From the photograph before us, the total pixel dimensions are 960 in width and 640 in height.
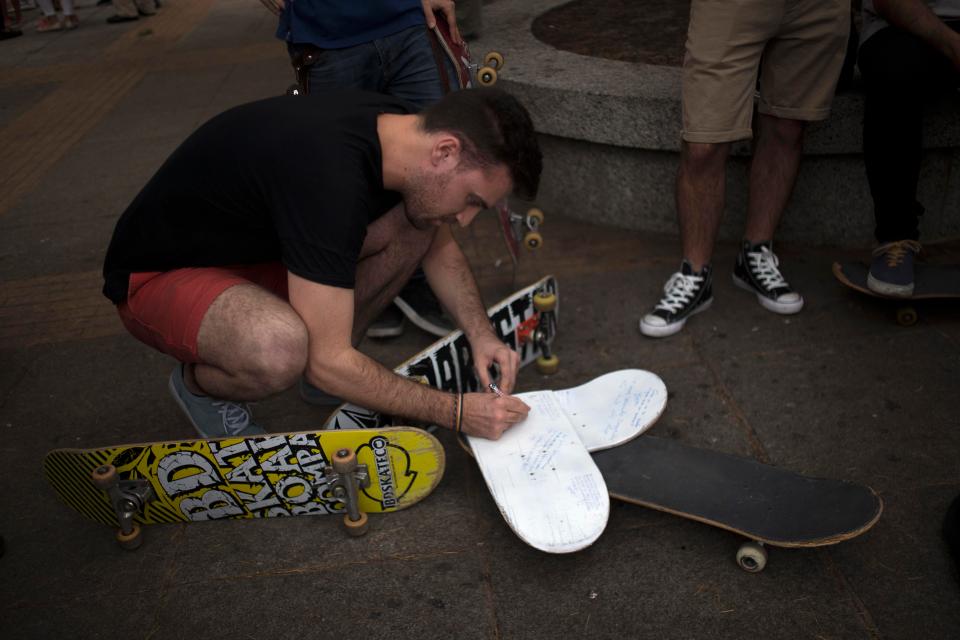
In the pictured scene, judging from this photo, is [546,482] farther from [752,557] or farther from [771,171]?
[771,171]

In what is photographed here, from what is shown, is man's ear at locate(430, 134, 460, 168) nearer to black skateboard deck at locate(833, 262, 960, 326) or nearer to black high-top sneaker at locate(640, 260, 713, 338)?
black high-top sneaker at locate(640, 260, 713, 338)

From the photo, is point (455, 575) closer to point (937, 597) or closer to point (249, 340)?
point (249, 340)

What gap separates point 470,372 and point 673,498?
0.82 meters

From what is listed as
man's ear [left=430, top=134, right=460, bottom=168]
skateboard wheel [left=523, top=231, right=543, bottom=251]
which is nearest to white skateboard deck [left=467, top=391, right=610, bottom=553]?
man's ear [left=430, top=134, right=460, bottom=168]

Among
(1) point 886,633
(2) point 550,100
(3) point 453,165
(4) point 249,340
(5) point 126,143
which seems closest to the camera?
(1) point 886,633

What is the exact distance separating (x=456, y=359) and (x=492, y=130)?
91cm

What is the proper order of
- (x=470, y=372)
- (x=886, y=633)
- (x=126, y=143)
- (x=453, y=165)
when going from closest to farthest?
(x=886, y=633)
(x=453, y=165)
(x=470, y=372)
(x=126, y=143)

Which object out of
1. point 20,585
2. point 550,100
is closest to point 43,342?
point 20,585

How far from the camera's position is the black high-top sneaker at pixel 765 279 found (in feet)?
10.3

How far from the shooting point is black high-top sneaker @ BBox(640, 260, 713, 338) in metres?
3.09

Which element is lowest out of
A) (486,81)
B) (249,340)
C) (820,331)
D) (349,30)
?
(820,331)

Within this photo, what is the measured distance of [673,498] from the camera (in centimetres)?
221

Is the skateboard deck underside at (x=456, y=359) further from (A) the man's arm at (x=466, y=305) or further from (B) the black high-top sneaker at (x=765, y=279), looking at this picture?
(B) the black high-top sneaker at (x=765, y=279)

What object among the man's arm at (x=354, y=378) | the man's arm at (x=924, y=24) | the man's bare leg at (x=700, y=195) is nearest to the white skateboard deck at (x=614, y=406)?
the man's arm at (x=354, y=378)
